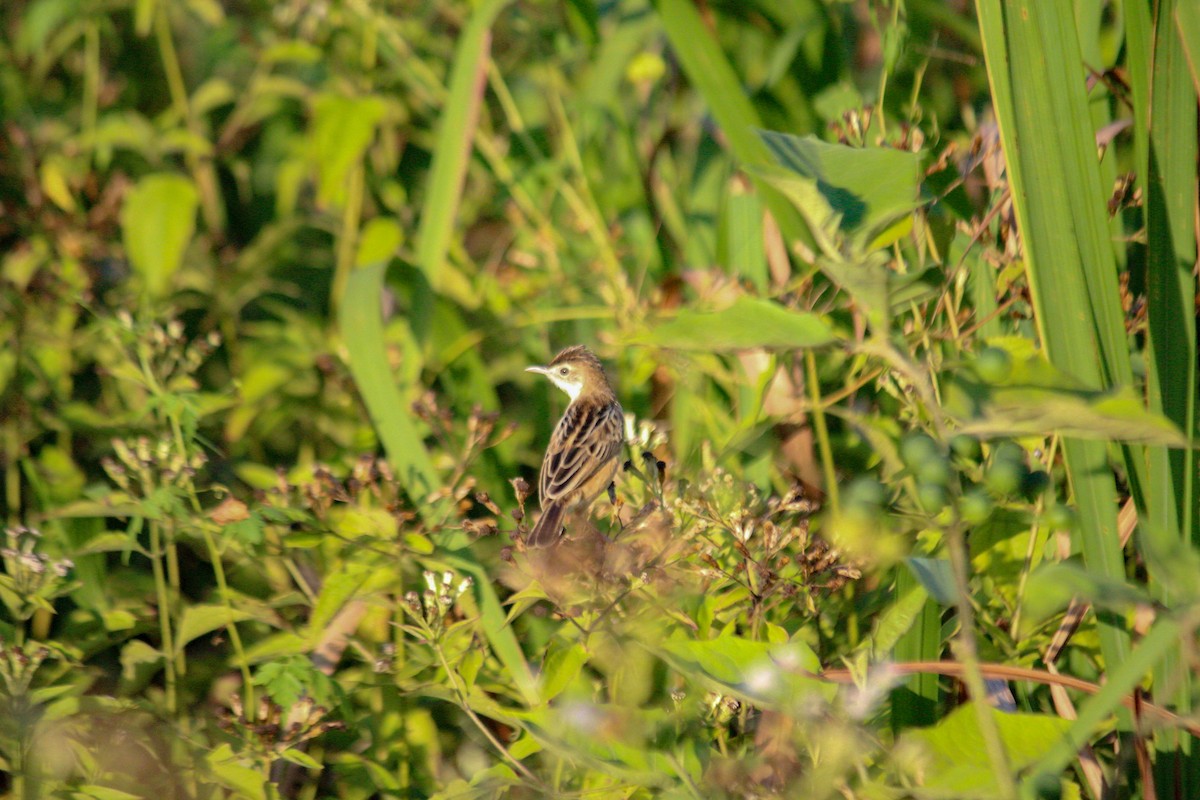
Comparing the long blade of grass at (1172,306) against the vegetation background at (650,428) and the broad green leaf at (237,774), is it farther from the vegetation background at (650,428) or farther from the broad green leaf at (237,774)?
the broad green leaf at (237,774)

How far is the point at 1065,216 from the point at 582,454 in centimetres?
151

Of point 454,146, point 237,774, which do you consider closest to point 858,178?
point 237,774

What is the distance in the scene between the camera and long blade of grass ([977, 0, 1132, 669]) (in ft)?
8.03

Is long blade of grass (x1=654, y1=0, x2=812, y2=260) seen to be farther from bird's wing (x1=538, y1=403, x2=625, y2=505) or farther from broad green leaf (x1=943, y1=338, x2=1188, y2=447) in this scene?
broad green leaf (x1=943, y1=338, x2=1188, y2=447)

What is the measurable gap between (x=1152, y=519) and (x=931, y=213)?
130 cm

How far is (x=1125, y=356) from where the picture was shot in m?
2.53

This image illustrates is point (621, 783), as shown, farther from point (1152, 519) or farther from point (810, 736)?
point (1152, 519)

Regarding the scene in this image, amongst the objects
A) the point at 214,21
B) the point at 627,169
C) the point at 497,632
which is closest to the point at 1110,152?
the point at 497,632

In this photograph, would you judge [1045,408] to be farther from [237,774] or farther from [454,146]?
[454,146]

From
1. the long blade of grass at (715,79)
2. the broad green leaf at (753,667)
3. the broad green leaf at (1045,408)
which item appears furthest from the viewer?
the long blade of grass at (715,79)

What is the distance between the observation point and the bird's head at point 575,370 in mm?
4008

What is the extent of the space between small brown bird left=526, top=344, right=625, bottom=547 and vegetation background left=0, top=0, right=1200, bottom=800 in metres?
0.19

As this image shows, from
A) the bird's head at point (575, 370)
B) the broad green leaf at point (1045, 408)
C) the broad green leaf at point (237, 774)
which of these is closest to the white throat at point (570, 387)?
the bird's head at point (575, 370)

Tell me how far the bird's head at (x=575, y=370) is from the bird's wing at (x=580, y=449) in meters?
0.22
